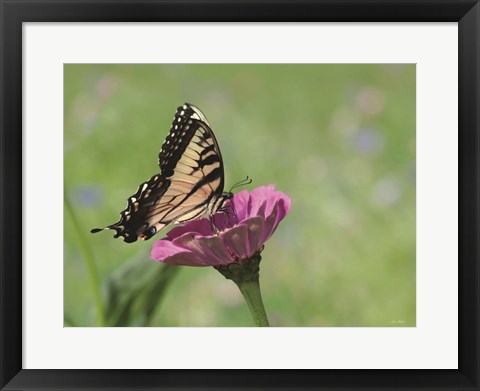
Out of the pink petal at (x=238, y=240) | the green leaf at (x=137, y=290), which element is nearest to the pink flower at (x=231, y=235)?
the pink petal at (x=238, y=240)

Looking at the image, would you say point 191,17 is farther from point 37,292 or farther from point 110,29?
point 37,292

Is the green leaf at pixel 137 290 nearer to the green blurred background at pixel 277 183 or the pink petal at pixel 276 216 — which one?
the green blurred background at pixel 277 183

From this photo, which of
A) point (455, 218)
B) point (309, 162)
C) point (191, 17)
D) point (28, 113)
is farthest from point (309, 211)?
point (28, 113)

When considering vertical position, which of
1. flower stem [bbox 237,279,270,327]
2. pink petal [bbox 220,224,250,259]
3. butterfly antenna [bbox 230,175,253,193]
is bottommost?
flower stem [bbox 237,279,270,327]

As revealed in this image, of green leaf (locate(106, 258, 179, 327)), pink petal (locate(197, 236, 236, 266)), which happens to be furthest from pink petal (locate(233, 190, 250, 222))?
green leaf (locate(106, 258, 179, 327))

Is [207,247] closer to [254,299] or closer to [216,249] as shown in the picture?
[216,249]

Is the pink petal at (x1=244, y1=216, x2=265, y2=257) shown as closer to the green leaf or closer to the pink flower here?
the pink flower

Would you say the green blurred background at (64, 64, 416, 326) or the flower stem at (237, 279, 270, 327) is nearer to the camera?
the flower stem at (237, 279, 270, 327)
